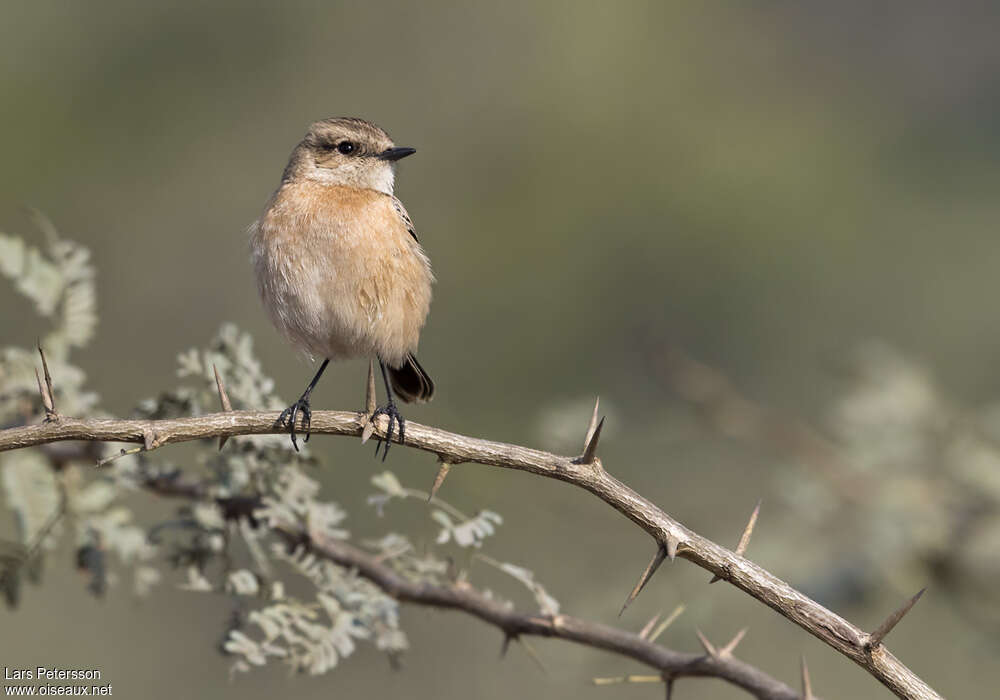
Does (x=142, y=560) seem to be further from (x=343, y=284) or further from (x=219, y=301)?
(x=219, y=301)

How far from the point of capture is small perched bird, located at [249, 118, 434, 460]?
439 cm

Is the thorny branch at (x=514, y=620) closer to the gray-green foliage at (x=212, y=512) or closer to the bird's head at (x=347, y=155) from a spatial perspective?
the gray-green foliage at (x=212, y=512)

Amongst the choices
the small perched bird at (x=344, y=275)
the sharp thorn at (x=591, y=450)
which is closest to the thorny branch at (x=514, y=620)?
the sharp thorn at (x=591, y=450)

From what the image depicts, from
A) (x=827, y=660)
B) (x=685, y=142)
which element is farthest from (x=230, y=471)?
(x=685, y=142)

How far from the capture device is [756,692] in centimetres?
276

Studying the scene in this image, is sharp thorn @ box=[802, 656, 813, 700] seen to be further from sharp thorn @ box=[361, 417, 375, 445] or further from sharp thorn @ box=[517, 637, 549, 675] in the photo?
sharp thorn @ box=[361, 417, 375, 445]

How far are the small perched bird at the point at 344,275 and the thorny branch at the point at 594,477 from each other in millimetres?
1474

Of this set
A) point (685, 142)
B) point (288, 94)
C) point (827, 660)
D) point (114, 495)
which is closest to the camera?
point (114, 495)

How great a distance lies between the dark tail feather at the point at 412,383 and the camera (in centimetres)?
473

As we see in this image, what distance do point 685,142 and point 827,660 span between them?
4.56 metres

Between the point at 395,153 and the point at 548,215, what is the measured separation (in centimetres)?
374

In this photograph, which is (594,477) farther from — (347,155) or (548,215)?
(548,215)

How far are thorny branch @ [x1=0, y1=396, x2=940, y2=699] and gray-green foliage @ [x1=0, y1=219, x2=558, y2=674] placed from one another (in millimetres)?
526

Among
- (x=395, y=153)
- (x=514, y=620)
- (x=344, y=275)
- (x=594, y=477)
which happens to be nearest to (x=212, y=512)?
(x=514, y=620)
